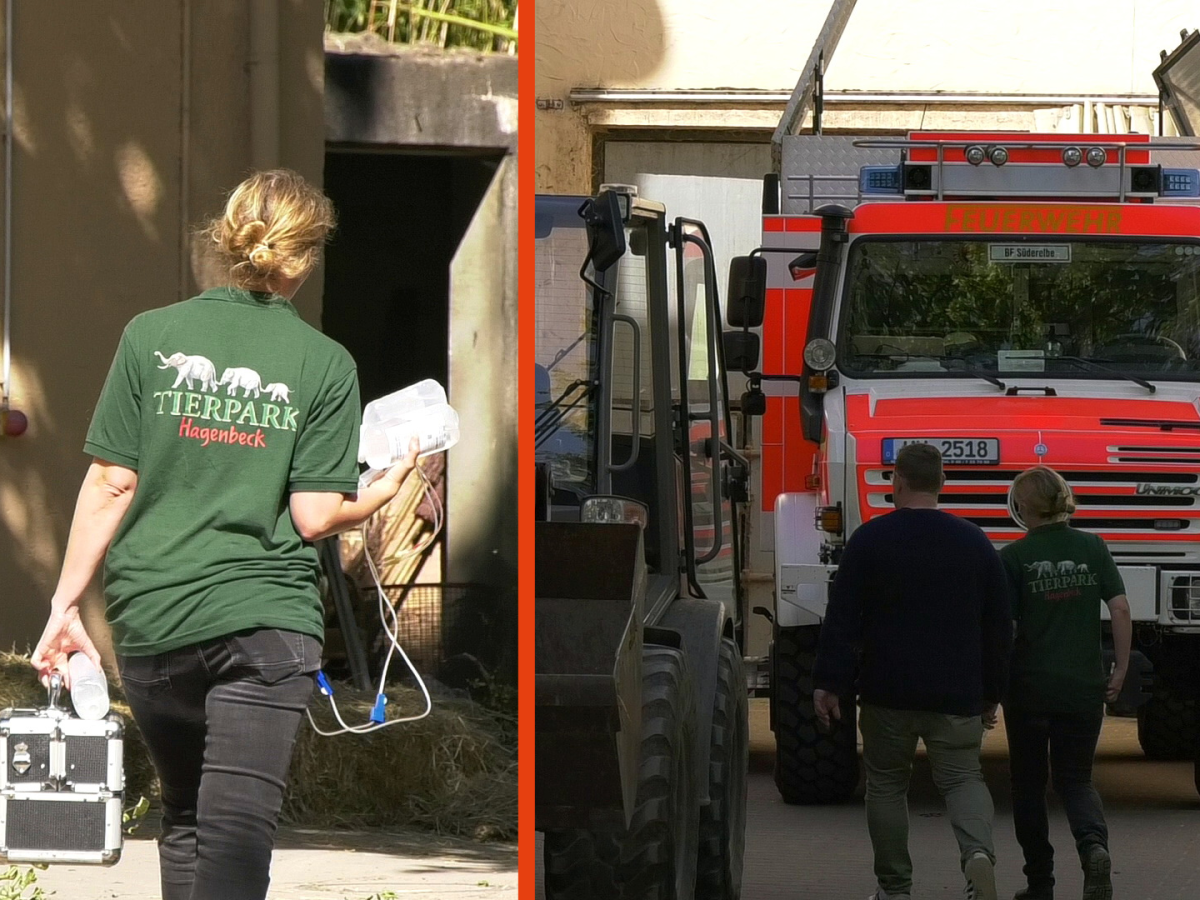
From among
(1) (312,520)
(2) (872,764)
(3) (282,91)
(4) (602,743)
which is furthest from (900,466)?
(3) (282,91)

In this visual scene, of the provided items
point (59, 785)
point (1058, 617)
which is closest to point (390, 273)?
point (1058, 617)

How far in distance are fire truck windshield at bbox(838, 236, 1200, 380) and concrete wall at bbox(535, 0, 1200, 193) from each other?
5950mm

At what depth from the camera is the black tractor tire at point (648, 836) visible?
14.3ft

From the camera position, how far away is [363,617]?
852 centimetres

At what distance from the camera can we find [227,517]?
3504 millimetres

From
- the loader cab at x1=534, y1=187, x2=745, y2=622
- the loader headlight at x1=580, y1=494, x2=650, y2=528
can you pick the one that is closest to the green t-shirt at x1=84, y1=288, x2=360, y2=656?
the loader headlight at x1=580, y1=494, x2=650, y2=528

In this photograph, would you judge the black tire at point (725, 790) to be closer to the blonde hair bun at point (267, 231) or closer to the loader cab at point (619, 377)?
the loader cab at point (619, 377)

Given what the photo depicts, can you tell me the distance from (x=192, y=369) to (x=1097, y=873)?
143 inches

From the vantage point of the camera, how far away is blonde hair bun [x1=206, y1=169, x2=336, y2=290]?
359cm

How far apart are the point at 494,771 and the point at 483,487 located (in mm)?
1671

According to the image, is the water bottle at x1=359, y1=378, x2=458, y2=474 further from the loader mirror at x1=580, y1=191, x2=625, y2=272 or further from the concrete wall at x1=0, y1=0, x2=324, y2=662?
the concrete wall at x1=0, y1=0, x2=324, y2=662

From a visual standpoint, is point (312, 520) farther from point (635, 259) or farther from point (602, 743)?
point (635, 259)

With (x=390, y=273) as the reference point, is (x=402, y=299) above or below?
below

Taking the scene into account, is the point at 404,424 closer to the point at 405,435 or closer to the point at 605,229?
the point at 405,435
